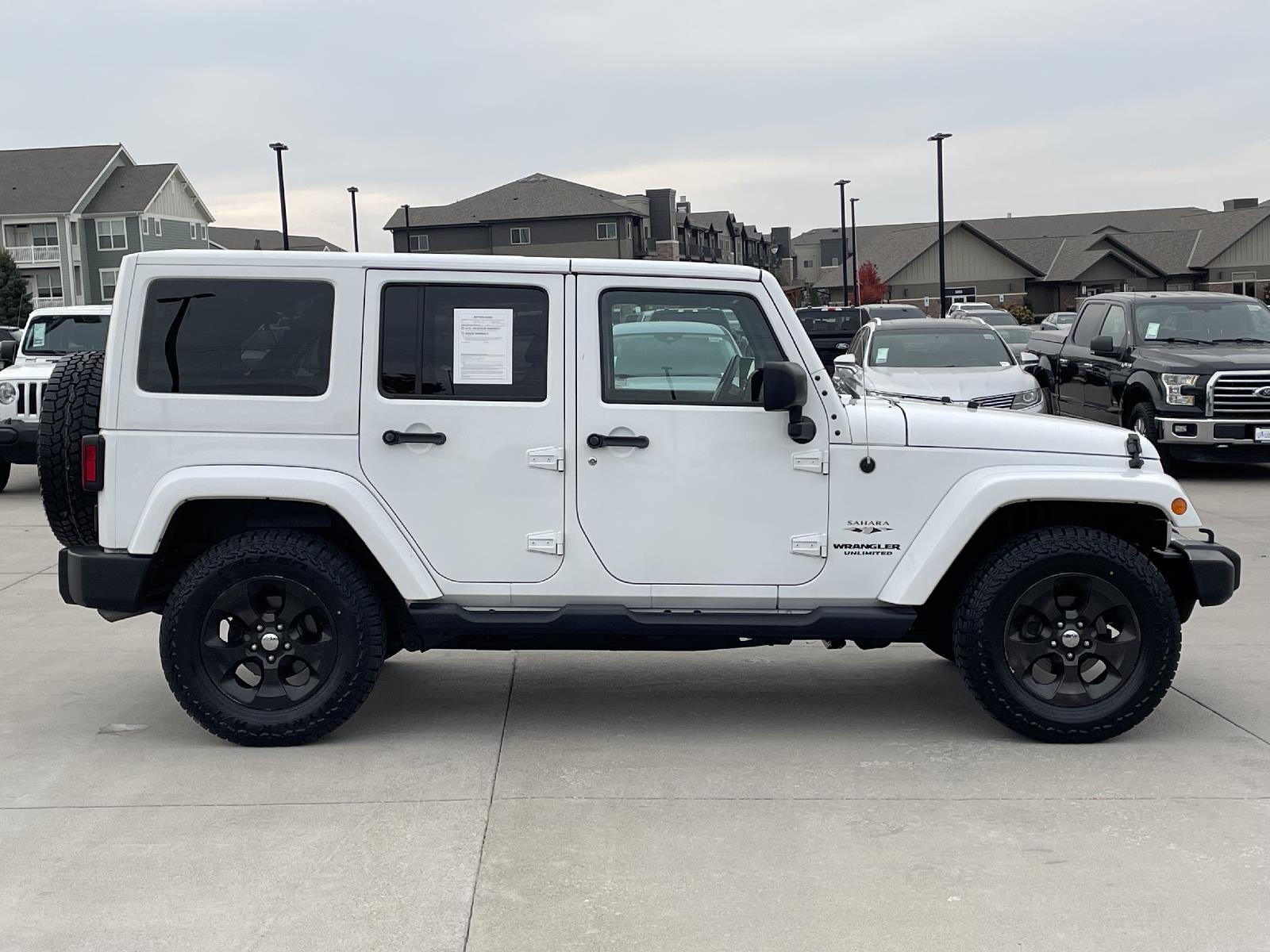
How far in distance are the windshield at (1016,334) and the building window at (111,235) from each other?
154 feet

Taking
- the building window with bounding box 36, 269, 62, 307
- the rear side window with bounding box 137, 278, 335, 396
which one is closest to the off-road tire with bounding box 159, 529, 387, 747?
the rear side window with bounding box 137, 278, 335, 396

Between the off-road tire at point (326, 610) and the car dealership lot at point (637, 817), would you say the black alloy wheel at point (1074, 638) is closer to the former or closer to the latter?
the car dealership lot at point (637, 817)

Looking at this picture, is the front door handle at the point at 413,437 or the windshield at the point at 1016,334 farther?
the windshield at the point at 1016,334

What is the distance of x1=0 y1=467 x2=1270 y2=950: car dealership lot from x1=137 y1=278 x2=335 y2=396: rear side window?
149cm

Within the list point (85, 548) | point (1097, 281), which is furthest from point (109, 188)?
point (85, 548)

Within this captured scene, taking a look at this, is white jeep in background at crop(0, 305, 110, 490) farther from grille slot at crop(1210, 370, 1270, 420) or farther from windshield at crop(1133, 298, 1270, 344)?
grille slot at crop(1210, 370, 1270, 420)

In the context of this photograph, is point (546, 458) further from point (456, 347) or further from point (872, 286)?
point (872, 286)

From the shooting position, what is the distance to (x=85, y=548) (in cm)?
561

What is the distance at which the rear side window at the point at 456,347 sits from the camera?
547 cm

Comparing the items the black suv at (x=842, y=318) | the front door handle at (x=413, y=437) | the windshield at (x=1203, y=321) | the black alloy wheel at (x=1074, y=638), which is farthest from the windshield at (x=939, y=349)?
the black suv at (x=842, y=318)

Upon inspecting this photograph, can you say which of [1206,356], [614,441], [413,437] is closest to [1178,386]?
[1206,356]

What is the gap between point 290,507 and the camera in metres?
5.59

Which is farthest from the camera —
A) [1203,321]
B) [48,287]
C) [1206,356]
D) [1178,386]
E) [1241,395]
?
[48,287]

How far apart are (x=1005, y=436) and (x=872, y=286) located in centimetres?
7468
